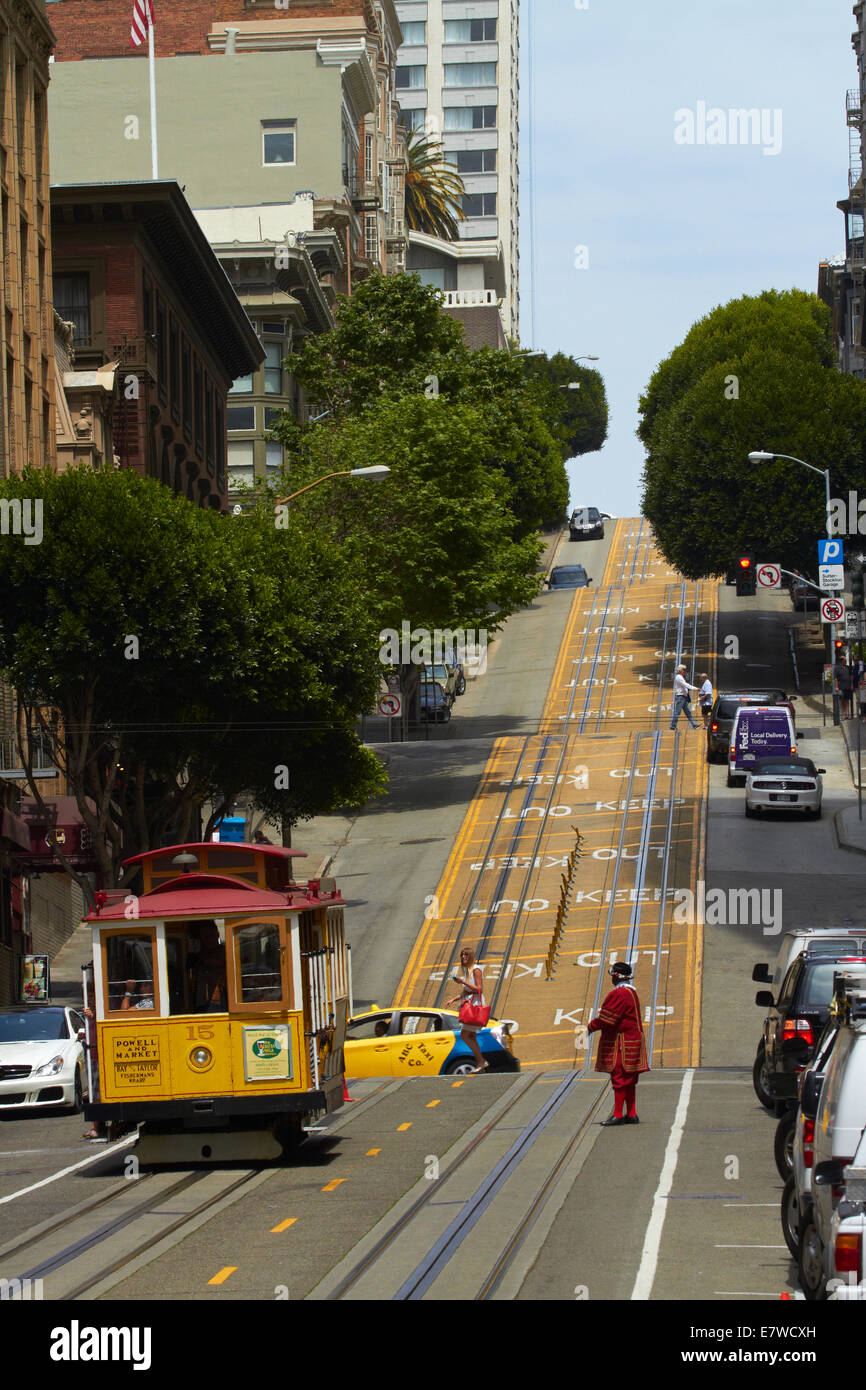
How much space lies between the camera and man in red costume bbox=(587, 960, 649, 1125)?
19.8 metres

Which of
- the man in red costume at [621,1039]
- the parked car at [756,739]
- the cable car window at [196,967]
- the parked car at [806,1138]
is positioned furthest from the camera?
the parked car at [756,739]

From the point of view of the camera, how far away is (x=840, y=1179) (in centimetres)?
976

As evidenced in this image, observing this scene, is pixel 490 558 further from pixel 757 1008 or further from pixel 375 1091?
pixel 375 1091

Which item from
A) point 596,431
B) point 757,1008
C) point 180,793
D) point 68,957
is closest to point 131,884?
point 180,793

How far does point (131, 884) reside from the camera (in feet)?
125

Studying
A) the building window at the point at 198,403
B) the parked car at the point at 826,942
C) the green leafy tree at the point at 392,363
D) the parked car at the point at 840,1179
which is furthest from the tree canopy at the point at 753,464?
the parked car at the point at 840,1179

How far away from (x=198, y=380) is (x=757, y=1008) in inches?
1267

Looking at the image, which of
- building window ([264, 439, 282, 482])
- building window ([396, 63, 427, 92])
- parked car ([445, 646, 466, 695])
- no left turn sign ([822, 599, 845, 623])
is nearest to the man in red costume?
no left turn sign ([822, 599, 845, 623])

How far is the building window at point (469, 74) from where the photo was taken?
504ft

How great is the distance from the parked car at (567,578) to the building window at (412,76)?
7136 centimetres

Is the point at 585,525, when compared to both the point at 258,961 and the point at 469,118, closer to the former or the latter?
the point at 469,118

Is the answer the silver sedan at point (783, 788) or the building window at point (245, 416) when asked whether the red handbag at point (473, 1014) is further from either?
the building window at point (245, 416)

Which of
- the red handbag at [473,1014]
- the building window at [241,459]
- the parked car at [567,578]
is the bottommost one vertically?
the red handbag at [473,1014]

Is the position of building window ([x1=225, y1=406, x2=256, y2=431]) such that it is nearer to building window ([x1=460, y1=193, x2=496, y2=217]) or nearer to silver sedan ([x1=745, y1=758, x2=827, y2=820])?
silver sedan ([x1=745, y1=758, x2=827, y2=820])
